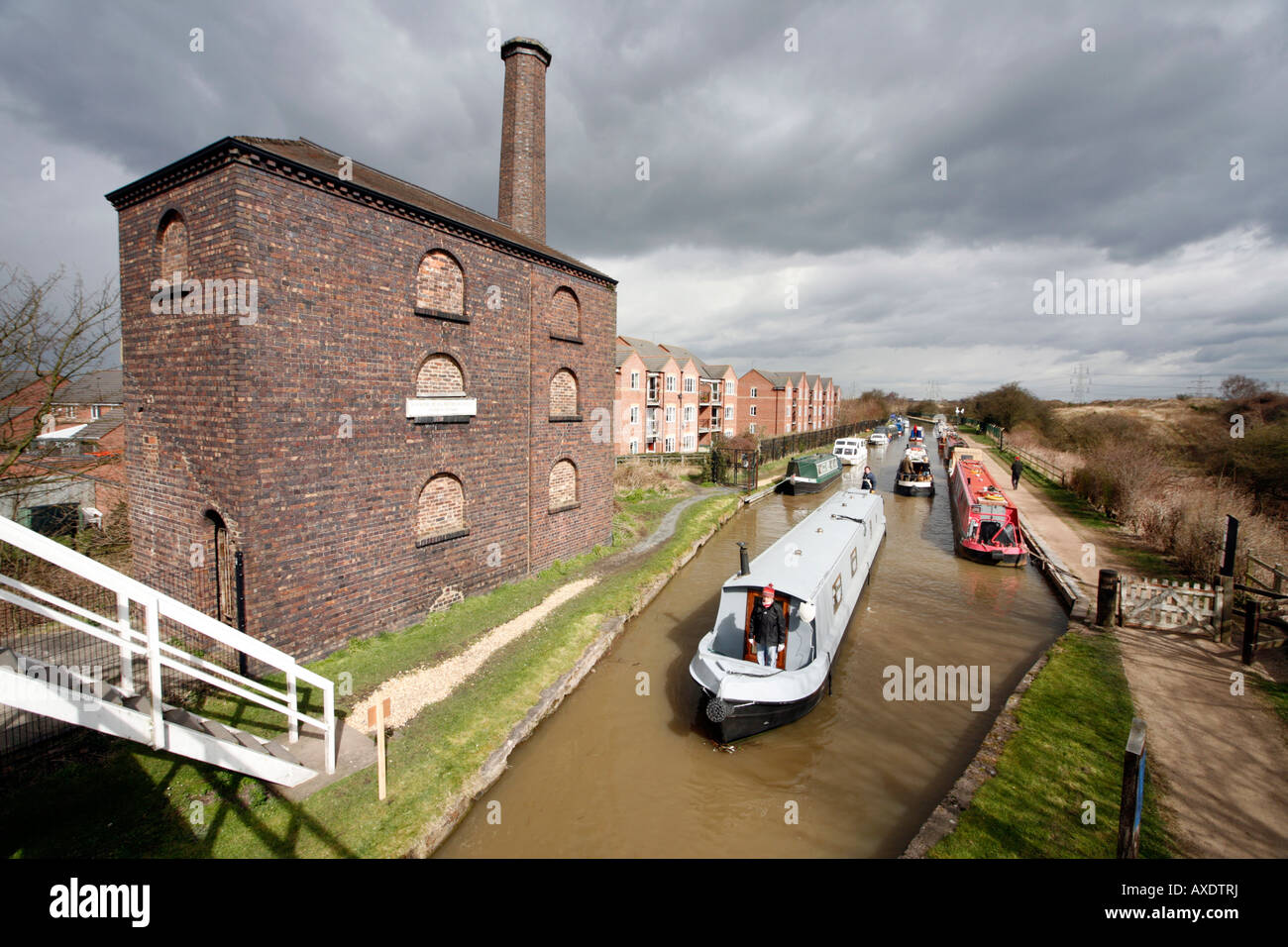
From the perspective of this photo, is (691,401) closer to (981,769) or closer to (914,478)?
(914,478)

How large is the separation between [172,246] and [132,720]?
7085 mm

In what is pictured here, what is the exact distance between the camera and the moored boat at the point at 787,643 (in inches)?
279

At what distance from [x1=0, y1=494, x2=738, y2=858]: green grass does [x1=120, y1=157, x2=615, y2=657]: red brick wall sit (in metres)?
1.53

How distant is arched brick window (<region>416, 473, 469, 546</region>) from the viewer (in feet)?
32.0

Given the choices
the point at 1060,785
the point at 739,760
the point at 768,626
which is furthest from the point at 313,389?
the point at 1060,785

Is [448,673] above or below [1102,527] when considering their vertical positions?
below

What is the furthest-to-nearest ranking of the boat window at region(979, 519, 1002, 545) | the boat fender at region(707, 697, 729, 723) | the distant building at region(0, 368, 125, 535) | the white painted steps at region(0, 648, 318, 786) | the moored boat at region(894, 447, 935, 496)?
the moored boat at region(894, 447, 935, 496) → the boat window at region(979, 519, 1002, 545) → the distant building at region(0, 368, 125, 535) → the boat fender at region(707, 697, 729, 723) → the white painted steps at region(0, 648, 318, 786)

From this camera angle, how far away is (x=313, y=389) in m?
7.80
